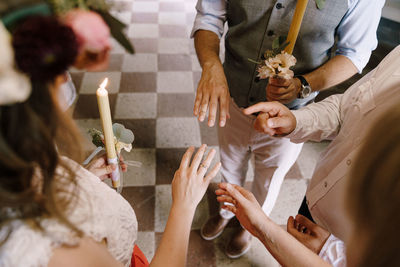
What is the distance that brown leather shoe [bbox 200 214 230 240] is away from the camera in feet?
5.00

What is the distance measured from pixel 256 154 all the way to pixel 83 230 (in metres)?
0.99

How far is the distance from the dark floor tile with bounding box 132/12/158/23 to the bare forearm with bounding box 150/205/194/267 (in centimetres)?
296

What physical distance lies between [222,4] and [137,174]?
46.0 inches

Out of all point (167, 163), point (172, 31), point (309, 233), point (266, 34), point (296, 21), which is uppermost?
point (296, 21)

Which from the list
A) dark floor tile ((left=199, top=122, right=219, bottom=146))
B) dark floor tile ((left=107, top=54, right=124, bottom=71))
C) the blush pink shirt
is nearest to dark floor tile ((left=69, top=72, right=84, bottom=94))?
dark floor tile ((left=107, top=54, right=124, bottom=71))

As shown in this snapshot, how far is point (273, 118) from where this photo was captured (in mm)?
929

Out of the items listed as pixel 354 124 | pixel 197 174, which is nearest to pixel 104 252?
pixel 197 174

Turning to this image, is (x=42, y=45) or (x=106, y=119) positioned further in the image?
(x=106, y=119)

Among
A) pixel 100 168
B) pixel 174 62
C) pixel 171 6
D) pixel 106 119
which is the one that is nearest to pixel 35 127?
pixel 106 119

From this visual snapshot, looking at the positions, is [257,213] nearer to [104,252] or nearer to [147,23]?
[104,252]

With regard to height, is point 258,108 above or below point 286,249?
above

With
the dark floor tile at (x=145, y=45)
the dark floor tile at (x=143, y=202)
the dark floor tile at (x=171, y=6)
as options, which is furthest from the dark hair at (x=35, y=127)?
the dark floor tile at (x=171, y=6)

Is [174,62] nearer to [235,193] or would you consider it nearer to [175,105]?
[175,105]

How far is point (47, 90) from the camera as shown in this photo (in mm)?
334
